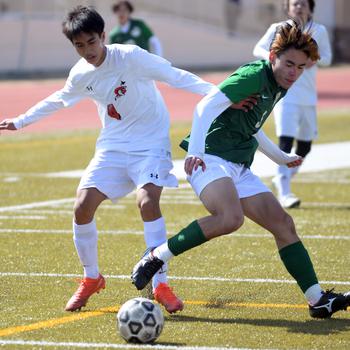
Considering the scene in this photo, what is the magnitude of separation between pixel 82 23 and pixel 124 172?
3.35 ft

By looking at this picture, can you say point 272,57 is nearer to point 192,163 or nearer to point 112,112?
point 192,163

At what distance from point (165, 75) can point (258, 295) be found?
165cm

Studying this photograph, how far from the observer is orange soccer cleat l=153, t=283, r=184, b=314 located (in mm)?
7359

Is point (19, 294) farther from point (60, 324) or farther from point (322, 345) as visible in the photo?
point (322, 345)

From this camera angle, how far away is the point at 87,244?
7660 mm

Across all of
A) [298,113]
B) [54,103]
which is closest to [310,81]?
[298,113]

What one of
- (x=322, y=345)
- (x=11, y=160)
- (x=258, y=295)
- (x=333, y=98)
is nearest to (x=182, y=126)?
(x=11, y=160)

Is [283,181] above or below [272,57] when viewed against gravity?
below

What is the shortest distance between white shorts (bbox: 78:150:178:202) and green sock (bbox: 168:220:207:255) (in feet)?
1.69

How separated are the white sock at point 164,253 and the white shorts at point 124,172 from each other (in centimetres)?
51

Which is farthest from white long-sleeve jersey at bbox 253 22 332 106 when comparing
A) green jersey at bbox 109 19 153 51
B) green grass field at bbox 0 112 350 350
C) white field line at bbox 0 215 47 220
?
green jersey at bbox 109 19 153 51

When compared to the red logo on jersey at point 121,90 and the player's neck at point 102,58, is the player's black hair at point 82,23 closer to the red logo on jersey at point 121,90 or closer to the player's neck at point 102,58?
the player's neck at point 102,58

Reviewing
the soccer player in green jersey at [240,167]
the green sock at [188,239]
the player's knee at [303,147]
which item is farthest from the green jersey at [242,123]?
the player's knee at [303,147]

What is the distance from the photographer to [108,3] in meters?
40.4
